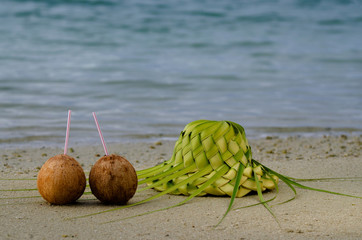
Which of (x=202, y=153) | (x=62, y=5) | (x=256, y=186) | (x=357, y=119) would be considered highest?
(x=62, y=5)

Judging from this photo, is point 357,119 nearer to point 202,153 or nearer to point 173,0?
point 202,153

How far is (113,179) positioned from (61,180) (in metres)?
0.21

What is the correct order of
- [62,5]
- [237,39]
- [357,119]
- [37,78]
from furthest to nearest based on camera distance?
[62,5] < [237,39] < [37,78] < [357,119]

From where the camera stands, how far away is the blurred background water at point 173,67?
222 inches

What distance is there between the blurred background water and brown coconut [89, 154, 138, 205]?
244 centimetres

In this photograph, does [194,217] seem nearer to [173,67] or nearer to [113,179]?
[113,179]

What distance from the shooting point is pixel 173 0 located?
17.0 m

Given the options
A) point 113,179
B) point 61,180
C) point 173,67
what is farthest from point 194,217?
point 173,67

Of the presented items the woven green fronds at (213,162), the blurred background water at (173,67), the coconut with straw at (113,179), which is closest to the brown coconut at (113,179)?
the coconut with straw at (113,179)

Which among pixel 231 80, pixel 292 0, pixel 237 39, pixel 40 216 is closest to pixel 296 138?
pixel 40 216

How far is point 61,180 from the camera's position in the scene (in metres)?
2.20

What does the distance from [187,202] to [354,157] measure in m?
1.80

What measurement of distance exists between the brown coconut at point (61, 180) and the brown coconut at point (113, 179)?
70 millimetres

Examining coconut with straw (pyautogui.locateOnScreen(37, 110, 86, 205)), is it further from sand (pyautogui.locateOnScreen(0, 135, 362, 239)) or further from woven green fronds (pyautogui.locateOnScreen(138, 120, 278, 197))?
woven green fronds (pyautogui.locateOnScreen(138, 120, 278, 197))
